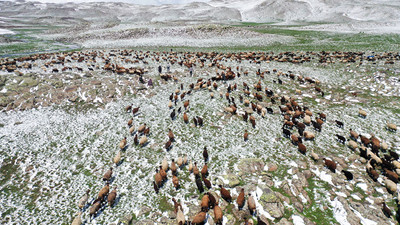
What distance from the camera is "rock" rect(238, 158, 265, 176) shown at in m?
8.41

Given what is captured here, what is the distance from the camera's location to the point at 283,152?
9578 mm

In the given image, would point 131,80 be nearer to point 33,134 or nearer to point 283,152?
point 33,134

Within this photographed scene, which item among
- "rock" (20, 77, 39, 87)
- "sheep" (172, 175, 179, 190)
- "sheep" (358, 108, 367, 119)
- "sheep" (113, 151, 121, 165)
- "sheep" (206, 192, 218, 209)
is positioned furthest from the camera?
"rock" (20, 77, 39, 87)

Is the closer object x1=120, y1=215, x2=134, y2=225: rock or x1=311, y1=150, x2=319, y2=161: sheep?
x1=120, y1=215, x2=134, y2=225: rock

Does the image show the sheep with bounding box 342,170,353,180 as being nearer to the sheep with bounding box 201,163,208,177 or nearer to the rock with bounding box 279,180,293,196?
the rock with bounding box 279,180,293,196

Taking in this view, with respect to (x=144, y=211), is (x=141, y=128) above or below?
above

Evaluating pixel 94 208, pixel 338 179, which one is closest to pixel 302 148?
pixel 338 179

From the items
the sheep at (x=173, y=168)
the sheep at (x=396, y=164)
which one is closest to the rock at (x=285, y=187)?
the sheep at (x=173, y=168)

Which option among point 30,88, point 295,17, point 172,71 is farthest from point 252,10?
point 30,88

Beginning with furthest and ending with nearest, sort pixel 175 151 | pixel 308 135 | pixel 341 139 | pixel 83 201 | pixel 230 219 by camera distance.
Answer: pixel 308 135 < pixel 341 139 < pixel 175 151 < pixel 83 201 < pixel 230 219

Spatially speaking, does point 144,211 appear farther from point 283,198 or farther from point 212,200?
point 283,198

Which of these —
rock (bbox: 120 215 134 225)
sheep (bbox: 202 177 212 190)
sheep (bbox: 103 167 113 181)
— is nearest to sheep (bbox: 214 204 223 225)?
sheep (bbox: 202 177 212 190)

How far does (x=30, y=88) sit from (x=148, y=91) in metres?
10.6

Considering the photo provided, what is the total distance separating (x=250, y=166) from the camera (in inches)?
342
